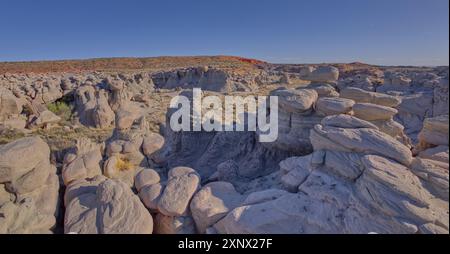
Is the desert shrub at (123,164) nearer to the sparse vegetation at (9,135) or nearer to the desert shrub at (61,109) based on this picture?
the sparse vegetation at (9,135)

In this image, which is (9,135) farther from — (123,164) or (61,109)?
(123,164)

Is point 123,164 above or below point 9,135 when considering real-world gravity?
below

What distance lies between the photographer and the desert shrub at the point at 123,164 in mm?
6445

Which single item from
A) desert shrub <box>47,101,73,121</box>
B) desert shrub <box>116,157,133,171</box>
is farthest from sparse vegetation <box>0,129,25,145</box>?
desert shrub <box>116,157,133,171</box>

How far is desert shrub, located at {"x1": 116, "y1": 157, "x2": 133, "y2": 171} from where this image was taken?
6.44 m

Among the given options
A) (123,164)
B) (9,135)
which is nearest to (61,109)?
(9,135)

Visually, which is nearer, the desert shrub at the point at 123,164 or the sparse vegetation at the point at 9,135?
the desert shrub at the point at 123,164

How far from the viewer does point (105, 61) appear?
61.8 metres

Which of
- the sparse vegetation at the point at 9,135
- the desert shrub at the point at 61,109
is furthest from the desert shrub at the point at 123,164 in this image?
the desert shrub at the point at 61,109

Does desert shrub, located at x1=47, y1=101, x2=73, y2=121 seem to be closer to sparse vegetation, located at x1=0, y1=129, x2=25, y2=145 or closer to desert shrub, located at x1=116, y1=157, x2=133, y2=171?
sparse vegetation, located at x1=0, y1=129, x2=25, y2=145

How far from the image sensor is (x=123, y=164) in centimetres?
655
